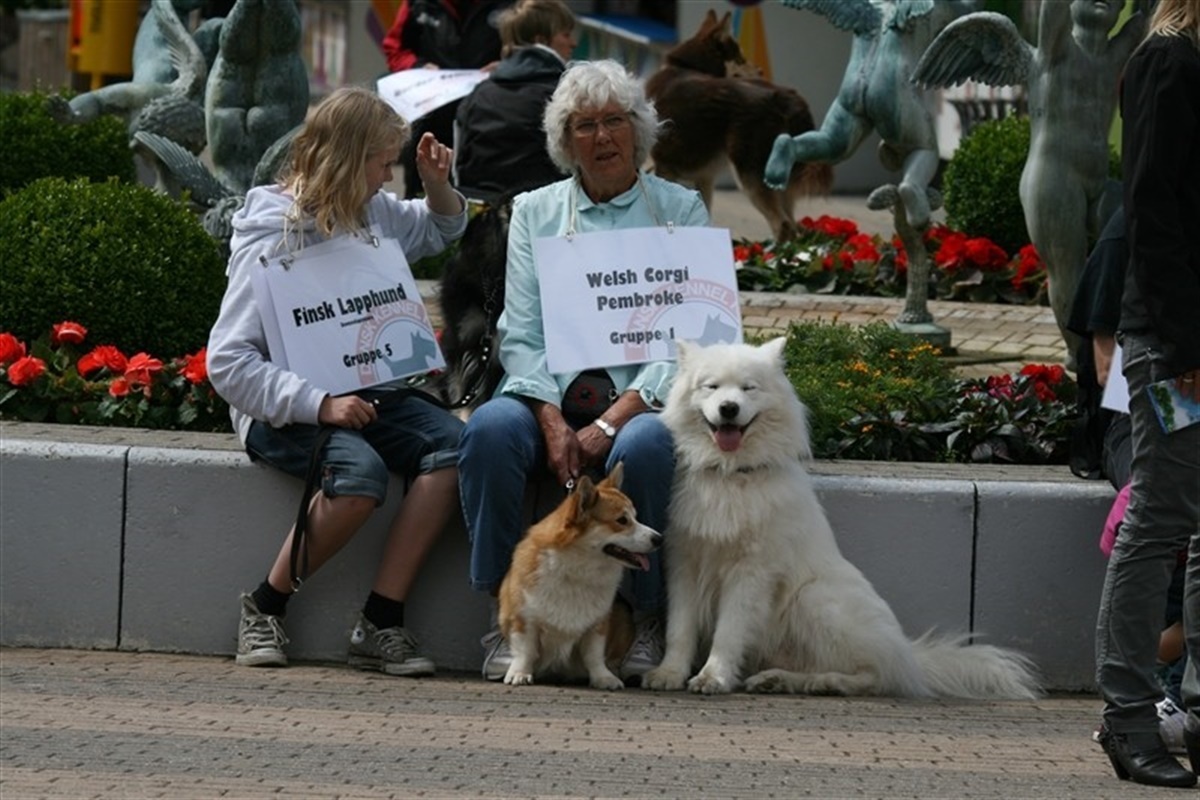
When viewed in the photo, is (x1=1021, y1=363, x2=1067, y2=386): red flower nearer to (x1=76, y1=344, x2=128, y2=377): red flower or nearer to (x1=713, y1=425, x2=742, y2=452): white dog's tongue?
(x1=713, y1=425, x2=742, y2=452): white dog's tongue

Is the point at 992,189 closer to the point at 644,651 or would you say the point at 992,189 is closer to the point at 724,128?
the point at 724,128

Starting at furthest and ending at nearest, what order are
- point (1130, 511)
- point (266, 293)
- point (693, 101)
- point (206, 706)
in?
→ point (693, 101), point (266, 293), point (206, 706), point (1130, 511)

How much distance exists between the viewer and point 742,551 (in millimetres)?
6953

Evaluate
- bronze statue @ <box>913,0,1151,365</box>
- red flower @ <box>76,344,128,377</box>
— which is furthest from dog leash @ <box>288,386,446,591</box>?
bronze statue @ <box>913,0,1151,365</box>

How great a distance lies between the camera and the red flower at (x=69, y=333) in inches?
327

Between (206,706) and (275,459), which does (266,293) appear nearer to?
(275,459)

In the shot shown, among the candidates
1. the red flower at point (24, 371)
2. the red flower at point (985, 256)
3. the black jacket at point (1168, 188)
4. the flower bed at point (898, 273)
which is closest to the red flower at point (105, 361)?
the red flower at point (24, 371)

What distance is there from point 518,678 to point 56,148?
659 centimetres

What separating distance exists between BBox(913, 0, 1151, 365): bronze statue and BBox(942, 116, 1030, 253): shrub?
4161 mm

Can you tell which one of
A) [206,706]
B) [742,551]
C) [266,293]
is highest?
[266,293]

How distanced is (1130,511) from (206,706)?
2.66 metres

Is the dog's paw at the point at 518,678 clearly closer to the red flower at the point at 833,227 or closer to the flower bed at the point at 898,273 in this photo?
the flower bed at the point at 898,273

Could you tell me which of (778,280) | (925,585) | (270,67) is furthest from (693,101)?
(925,585)

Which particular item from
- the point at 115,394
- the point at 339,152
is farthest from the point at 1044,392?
the point at 115,394
